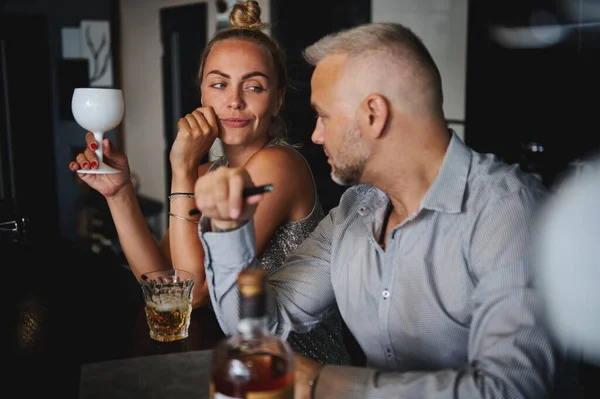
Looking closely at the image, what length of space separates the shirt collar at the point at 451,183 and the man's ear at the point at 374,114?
0.14 m

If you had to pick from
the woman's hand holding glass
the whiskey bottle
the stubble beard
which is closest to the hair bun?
the woman's hand holding glass

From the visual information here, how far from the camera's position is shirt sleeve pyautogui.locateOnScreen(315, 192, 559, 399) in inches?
36.0

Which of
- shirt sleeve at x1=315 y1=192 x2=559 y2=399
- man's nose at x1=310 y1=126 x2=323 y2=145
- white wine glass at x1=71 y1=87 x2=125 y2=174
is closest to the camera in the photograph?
shirt sleeve at x1=315 y1=192 x2=559 y2=399

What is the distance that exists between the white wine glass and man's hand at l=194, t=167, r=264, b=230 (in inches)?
24.8

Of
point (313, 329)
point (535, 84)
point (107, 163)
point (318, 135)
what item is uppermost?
point (535, 84)

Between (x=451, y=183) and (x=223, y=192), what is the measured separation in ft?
1.39

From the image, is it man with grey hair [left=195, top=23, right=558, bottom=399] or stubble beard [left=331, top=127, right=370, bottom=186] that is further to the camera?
stubble beard [left=331, top=127, right=370, bottom=186]

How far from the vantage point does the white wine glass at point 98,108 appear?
155cm

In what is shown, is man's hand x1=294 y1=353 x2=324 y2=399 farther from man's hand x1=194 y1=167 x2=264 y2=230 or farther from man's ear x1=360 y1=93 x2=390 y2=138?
man's ear x1=360 y1=93 x2=390 y2=138

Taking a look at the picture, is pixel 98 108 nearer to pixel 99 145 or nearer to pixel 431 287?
pixel 99 145

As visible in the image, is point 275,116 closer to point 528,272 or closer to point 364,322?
point 364,322

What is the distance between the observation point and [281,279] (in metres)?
1.37

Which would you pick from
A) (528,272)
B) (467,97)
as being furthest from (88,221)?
(528,272)

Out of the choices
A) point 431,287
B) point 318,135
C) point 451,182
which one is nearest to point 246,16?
point 318,135
